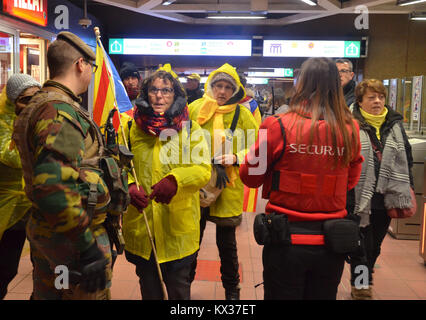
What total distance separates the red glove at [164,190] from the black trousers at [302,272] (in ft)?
1.85

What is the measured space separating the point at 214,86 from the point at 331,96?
1.54 m

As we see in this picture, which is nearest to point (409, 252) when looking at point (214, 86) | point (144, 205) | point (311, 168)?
point (214, 86)

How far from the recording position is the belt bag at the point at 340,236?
1.84m

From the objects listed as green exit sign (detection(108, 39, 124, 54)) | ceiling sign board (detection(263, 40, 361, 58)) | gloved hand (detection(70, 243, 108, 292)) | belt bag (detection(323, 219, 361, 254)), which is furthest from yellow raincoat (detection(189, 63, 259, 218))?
green exit sign (detection(108, 39, 124, 54))

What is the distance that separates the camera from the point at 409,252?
4484mm

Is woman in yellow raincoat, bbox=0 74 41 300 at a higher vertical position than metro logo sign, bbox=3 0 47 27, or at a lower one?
lower

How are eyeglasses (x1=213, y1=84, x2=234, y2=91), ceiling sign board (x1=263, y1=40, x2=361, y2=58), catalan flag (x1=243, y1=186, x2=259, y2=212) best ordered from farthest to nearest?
ceiling sign board (x1=263, y1=40, x2=361, y2=58) < catalan flag (x1=243, y1=186, x2=259, y2=212) < eyeglasses (x1=213, y1=84, x2=234, y2=91)

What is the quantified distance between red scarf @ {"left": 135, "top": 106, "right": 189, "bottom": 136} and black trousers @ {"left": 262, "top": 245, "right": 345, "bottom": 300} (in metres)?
0.85

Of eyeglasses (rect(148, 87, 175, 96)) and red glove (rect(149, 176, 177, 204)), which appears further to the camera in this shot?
eyeglasses (rect(148, 87, 175, 96))

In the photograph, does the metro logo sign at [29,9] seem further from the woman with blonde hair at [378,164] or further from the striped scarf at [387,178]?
the striped scarf at [387,178]

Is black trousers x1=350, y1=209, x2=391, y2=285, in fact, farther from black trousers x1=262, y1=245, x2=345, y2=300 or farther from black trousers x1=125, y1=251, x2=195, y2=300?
black trousers x1=125, y1=251, x2=195, y2=300

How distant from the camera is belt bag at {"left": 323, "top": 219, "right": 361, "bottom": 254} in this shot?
1836 millimetres

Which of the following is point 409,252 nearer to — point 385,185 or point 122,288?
point 385,185

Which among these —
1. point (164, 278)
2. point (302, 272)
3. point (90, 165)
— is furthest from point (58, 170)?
point (302, 272)
